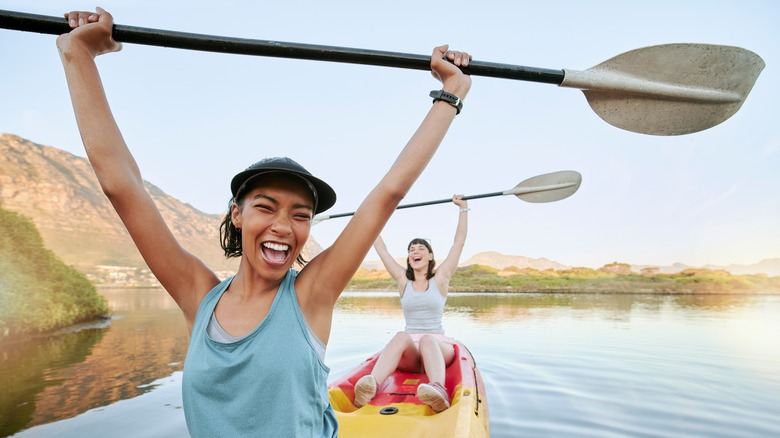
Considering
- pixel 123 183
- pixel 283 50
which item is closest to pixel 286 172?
pixel 123 183

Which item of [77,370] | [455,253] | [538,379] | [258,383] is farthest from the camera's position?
[77,370]

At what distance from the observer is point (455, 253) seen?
6227 mm

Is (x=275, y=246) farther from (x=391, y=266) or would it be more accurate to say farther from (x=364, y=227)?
(x=391, y=266)

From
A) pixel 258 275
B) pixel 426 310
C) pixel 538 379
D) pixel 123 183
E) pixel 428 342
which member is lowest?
pixel 538 379

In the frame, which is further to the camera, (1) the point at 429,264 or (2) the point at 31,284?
(2) the point at 31,284

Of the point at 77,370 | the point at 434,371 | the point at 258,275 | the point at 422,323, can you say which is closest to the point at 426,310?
the point at 422,323

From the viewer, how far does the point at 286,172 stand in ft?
4.46

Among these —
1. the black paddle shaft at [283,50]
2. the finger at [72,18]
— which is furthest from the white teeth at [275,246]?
the finger at [72,18]

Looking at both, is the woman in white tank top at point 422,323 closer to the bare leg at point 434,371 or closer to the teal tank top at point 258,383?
the bare leg at point 434,371

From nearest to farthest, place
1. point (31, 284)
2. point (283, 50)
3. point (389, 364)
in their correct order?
point (283, 50) < point (389, 364) < point (31, 284)

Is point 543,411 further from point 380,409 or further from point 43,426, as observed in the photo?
point 43,426

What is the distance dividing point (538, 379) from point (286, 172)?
284 inches

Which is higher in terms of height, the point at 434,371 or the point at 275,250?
the point at 275,250

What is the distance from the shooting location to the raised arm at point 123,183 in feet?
4.45
